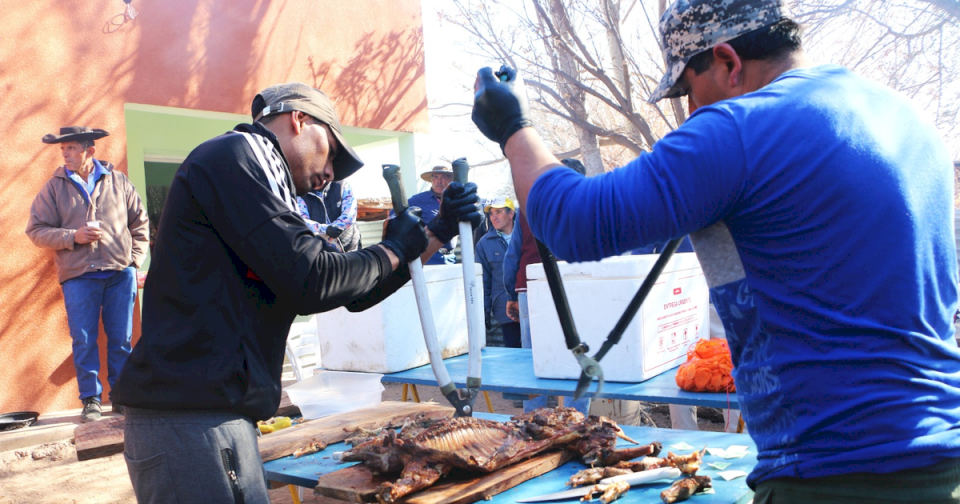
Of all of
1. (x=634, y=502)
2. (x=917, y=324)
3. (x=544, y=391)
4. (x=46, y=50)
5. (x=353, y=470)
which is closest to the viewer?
(x=917, y=324)

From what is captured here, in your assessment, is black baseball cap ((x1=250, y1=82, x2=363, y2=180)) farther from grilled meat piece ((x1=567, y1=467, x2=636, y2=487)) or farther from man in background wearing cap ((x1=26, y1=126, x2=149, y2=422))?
man in background wearing cap ((x1=26, y1=126, x2=149, y2=422))

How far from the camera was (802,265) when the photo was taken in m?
1.33

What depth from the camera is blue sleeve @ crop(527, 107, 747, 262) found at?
1.33 meters

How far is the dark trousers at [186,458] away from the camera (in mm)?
1936

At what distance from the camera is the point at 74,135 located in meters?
6.23

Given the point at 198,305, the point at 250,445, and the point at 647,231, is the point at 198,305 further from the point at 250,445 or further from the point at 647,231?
the point at 647,231

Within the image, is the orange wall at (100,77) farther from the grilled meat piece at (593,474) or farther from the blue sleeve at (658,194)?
the blue sleeve at (658,194)

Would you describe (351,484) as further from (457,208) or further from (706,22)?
(706,22)

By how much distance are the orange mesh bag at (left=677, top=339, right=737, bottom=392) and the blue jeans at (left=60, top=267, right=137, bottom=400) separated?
5.26 meters

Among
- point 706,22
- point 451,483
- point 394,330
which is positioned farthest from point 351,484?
point 394,330

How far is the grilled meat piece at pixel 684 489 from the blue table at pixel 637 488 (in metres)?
0.03

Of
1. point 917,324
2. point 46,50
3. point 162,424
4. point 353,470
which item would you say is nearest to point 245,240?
point 162,424

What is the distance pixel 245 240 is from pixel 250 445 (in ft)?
2.06

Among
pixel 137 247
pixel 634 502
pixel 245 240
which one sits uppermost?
pixel 137 247
